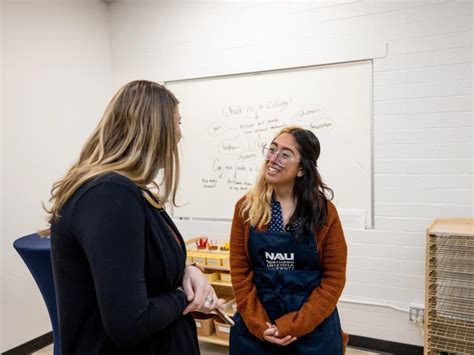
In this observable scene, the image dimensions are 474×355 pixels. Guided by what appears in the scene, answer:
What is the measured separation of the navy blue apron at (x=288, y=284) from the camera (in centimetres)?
161

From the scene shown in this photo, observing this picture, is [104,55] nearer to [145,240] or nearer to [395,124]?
[395,124]

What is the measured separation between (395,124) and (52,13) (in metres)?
2.68

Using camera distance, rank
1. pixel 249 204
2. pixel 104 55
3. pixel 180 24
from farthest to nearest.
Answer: pixel 104 55 → pixel 180 24 → pixel 249 204

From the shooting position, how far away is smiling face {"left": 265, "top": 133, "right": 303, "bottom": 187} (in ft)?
5.70

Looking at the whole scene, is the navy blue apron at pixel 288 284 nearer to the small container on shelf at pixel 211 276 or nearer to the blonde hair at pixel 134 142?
the blonde hair at pixel 134 142

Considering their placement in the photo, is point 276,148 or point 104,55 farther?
point 104,55

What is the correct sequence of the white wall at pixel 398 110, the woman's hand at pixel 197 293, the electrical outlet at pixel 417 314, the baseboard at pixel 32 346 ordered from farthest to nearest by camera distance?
→ the baseboard at pixel 32 346 → the electrical outlet at pixel 417 314 → the white wall at pixel 398 110 → the woman's hand at pixel 197 293

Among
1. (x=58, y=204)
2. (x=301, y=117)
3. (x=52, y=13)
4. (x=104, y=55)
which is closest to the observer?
(x=58, y=204)

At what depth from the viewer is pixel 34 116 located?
294cm

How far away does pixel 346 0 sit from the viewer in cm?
269

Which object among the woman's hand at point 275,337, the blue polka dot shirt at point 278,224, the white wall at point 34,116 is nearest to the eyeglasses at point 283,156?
the blue polka dot shirt at point 278,224

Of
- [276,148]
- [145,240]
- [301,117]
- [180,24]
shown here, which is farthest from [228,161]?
[145,240]

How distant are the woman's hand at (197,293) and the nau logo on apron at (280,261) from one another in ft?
1.84

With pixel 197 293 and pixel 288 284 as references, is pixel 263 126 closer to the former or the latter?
pixel 288 284
